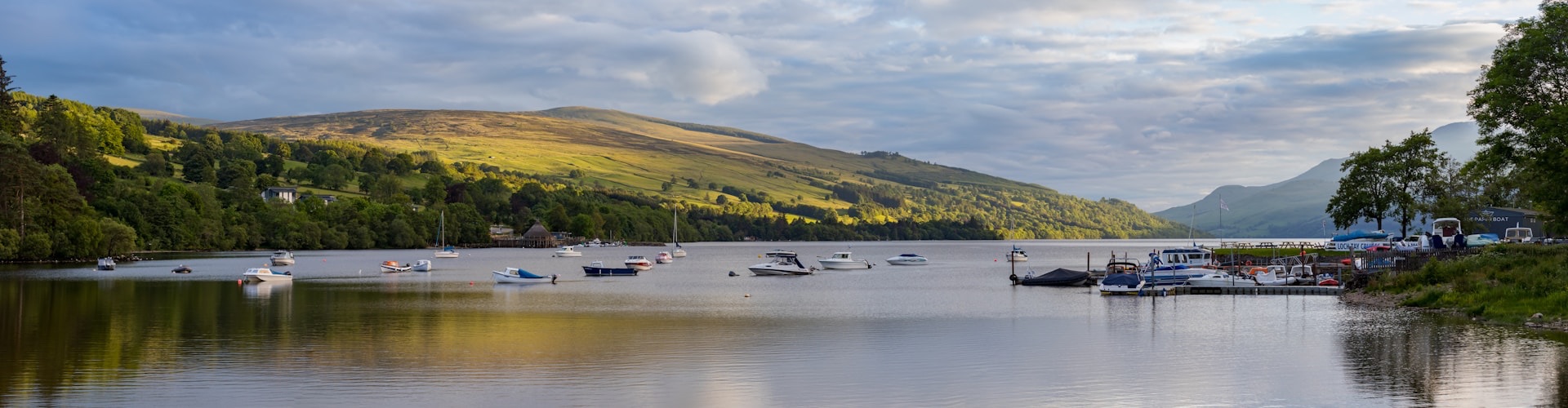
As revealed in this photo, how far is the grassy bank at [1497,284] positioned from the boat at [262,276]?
63555 millimetres

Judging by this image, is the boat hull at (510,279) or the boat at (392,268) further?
the boat at (392,268)

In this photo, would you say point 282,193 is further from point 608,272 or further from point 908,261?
point 608,272

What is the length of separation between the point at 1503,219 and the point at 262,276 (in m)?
91.4

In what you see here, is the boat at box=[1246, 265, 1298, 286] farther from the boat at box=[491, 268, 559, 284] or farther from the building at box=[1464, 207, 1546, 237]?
the boat at box=[491, 268, 559, 284]

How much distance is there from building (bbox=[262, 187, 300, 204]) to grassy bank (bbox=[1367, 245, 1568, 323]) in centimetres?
17742

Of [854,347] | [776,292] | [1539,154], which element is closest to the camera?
[854,347]

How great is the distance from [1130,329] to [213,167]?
182 metres

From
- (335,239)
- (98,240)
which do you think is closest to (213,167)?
(335,239)

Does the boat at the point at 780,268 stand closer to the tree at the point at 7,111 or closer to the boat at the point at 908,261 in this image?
the boat at the point at 908,261

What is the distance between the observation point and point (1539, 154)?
47938 millimetres

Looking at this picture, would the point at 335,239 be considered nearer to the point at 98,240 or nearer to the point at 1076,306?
the point at 98,240

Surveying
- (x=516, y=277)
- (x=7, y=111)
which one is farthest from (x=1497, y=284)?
(x=7, y=111)

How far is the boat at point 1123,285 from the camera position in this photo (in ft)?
194

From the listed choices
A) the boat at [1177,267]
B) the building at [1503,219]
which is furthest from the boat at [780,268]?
the building at [1503,219]
